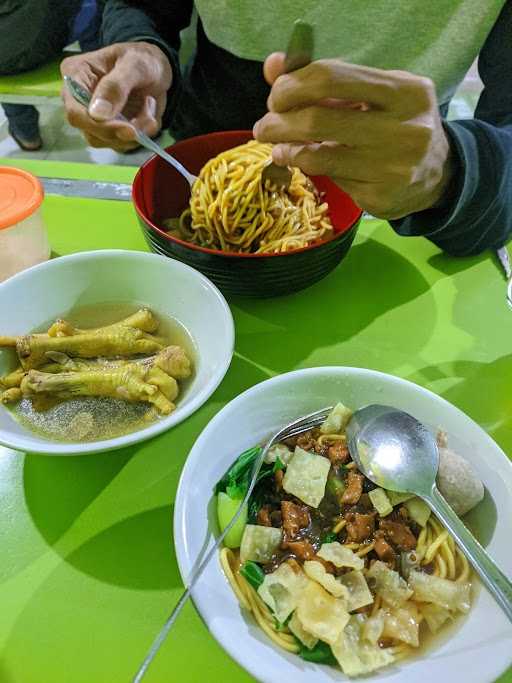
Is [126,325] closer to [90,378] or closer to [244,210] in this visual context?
[90,378]

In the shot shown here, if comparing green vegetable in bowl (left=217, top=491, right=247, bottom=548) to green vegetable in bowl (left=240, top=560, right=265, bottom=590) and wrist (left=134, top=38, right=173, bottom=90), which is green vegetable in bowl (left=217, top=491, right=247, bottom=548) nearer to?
Answer: green vegetable in bowl (left=240, top=560, right=265, bottom=590)

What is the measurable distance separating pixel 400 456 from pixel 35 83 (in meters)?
2.32

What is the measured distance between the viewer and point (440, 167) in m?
0.99

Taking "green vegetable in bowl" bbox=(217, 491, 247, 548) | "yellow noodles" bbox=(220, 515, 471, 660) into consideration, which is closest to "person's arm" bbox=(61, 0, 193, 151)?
"green vegetable in bowl" bbox=(217, 491, 247, 548)

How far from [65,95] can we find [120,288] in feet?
1.87

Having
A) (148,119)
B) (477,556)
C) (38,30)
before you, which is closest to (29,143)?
(38,30)

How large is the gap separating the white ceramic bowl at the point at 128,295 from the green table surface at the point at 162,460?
0.35 feet

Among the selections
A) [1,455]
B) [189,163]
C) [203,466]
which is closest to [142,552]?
[203,466]

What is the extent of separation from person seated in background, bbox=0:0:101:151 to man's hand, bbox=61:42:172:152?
47.6 inches

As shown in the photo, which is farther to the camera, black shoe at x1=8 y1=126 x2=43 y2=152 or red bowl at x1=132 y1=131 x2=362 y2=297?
black shoe at x1=8 y1=126 x2=43 y2=152

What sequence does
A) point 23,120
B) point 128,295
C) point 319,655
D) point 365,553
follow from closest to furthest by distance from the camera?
point 319,655
point 365,553
point 128,295
point 23,120

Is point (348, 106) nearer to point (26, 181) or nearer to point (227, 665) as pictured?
point (26, 181)

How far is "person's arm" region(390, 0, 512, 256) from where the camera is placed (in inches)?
40.8

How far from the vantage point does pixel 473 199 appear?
108cm
